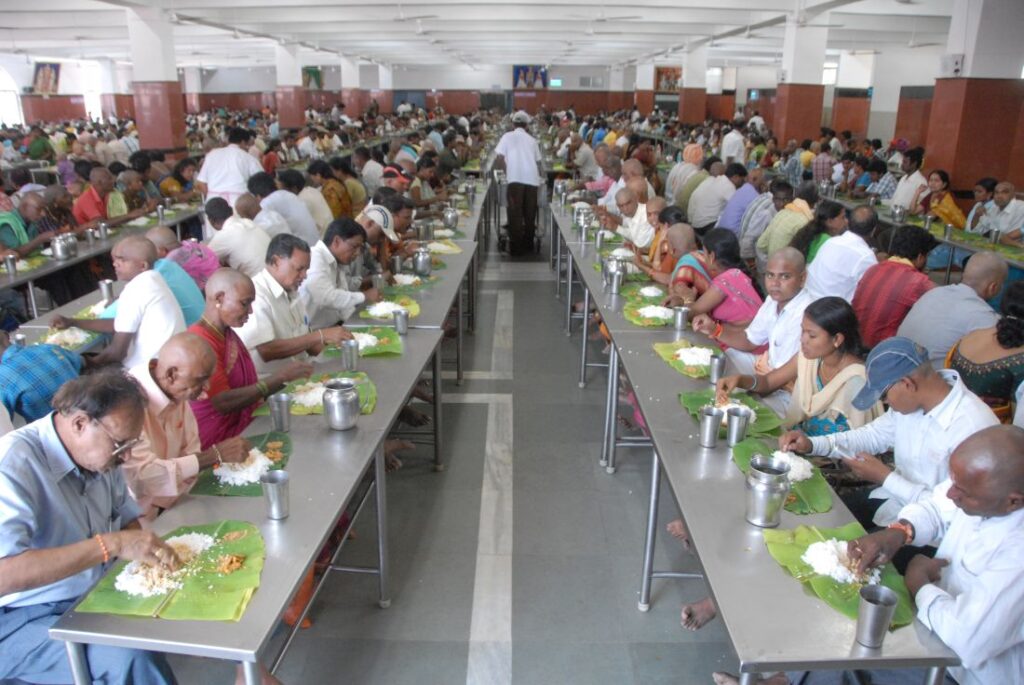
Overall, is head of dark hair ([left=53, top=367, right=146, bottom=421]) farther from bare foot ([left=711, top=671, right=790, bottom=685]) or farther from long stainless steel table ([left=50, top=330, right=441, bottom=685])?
bare foot ([left=711, top=671, right=790, bottom=685])

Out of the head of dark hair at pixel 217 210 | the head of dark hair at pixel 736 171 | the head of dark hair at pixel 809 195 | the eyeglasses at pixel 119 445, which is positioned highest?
the head of dark hair at pixel 736 171

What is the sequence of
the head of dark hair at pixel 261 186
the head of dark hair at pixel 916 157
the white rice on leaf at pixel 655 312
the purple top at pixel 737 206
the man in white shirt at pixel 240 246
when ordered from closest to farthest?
the white rice on leaf at pixel 655 312 < the man in white shirt at pixel 240 246 < the head of dark hair at pixel 261 186 < the purple top at pixel 737 206 < the head of dark hair at pixel 916 157

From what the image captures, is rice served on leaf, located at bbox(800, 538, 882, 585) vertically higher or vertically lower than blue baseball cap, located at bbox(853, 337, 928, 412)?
lower

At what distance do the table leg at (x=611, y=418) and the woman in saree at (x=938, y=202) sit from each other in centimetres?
433

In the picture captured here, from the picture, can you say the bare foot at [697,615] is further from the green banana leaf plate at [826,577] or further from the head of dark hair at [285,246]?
the head of dark hair at [285,246]

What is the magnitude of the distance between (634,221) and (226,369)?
3689mm

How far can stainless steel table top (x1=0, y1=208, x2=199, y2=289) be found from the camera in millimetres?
4383

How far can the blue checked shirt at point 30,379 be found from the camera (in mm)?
2580

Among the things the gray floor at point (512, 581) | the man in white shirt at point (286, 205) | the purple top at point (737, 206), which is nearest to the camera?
the gray floor at point (512, 581)

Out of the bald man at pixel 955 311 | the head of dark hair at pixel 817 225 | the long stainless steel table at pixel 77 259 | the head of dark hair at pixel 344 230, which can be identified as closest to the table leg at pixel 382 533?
the head of dark hair at pixel 344 230

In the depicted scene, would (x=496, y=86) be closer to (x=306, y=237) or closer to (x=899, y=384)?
(x=306, y=237)

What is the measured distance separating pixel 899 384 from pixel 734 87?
1171 inches

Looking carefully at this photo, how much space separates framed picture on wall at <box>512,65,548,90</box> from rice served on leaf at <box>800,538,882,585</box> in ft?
100

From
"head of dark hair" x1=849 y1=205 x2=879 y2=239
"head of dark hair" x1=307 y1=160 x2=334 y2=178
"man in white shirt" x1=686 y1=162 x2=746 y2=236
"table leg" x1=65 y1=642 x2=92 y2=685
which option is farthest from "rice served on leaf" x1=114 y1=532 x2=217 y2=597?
"man in white shirt" x1=686 y1=162 x2=746 y2=236
